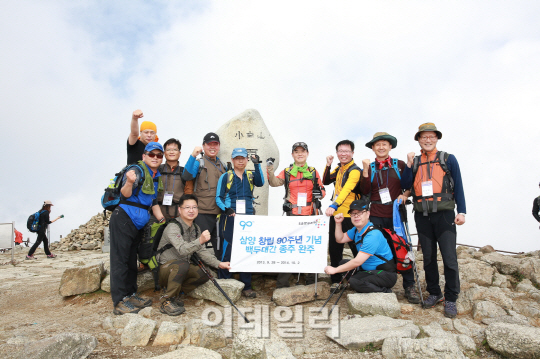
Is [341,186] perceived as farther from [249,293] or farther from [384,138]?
[249,293]

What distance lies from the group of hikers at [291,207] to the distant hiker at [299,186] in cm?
2

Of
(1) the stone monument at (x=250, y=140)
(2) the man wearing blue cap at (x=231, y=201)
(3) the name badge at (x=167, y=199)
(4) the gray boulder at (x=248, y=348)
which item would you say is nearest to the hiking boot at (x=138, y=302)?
(2) the man wearing blue cap at (x=231, y=201)

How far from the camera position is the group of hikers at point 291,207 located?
202 inches

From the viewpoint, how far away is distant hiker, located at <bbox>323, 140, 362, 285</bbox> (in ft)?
19.0

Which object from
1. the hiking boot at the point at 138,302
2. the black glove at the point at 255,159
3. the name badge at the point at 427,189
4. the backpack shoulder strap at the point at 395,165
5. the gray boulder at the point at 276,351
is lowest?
the gray boulder at the point at 276,351

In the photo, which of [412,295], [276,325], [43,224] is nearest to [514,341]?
[412,295]

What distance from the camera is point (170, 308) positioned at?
5.08 m

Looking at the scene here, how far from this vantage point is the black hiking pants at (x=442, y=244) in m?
5.14

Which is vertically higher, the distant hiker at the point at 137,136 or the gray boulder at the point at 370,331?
the distant hiker at the point at 137,136

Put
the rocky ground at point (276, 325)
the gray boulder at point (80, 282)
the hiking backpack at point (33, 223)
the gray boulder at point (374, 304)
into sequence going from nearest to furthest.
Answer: the rocky ground at point (276, 325) < the gray boulder at point (374, 304) < the gray boulder at point (80, 282) < the hiking backpack at point (33, 223)

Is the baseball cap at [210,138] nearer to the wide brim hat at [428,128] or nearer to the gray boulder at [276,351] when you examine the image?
the wide brim hat at [428,128]

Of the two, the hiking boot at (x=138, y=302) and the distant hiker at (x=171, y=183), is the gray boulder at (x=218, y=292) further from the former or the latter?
the distant hiker at (x=171, y=183)

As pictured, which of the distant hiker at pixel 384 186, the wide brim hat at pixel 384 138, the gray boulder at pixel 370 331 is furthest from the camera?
the wide brim hat at pixel 384 138

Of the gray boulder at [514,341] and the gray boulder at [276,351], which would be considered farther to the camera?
the gray boulder at [514,341]
